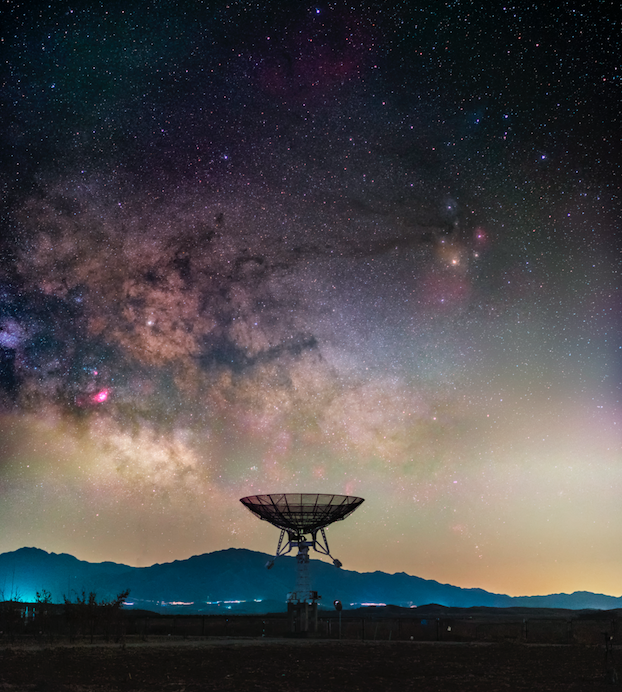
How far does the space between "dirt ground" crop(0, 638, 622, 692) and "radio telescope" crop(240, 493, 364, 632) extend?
14.3 m

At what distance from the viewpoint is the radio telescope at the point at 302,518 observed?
2181 inches

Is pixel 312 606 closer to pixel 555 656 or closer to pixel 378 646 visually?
pixel 378 646

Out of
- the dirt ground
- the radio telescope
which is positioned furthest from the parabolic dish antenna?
the dirt ground

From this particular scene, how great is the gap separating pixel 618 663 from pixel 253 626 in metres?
36.6

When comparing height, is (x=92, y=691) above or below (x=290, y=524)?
below

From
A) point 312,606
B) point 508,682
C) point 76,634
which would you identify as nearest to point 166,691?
A: point 508,682

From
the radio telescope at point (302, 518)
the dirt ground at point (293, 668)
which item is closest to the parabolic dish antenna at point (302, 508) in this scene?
the radio telescope at point (302, 518)

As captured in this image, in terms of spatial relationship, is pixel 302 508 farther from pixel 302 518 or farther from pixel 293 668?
pixel 293 668

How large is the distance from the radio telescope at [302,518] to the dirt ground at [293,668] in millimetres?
14272

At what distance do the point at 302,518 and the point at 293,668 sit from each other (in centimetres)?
2702

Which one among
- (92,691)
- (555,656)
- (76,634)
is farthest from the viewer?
(76,634)

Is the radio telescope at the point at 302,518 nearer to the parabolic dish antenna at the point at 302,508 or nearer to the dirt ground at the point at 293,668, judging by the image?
the parabolic dish antenna at the point at 302,508

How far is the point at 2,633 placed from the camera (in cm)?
4688

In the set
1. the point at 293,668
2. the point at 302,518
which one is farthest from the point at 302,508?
the point at 293,668
